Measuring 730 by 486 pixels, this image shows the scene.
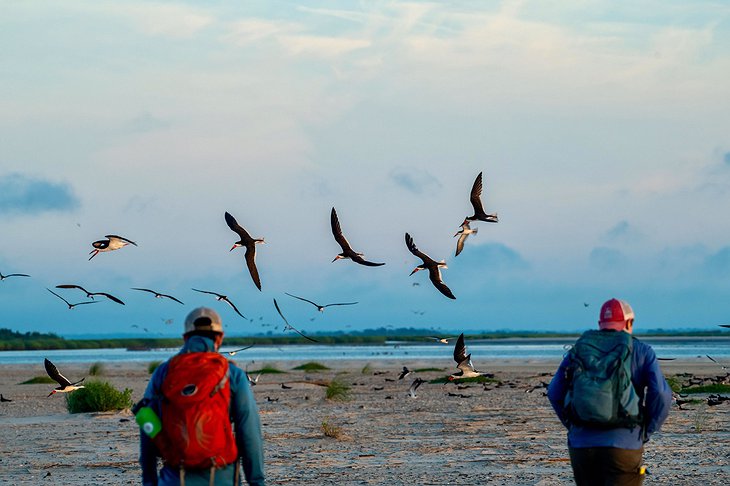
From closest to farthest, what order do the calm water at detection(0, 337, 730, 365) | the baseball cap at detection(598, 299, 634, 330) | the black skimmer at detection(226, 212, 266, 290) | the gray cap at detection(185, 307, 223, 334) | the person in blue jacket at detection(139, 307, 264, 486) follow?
the person in blue jacket at detection(139, 307, 264, 486) < the gray cap at detection(185, 307, 223, 334) < the baseball cap at detection(598, 299, 634, 330) < the black skimmer at detection(226, 212, 266, 290) < the calm water at detection(0, 337, 730, 365)

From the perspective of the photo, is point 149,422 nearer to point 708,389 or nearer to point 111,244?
point 111,244

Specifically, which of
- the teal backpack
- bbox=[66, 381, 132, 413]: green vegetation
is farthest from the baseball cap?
bbox=[66, 381, 132, 413]: green vegetation

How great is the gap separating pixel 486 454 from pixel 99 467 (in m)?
4.95

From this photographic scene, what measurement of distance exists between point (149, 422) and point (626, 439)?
9.00ft

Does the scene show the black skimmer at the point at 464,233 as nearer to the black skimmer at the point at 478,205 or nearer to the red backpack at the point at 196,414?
the black skimmer at the point at 478,205

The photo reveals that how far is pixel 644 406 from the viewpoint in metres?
7.01

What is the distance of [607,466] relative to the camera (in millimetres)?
6867

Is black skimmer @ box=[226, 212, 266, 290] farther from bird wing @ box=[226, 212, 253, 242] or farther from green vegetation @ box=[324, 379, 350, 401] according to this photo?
green vegetation @ box=[324, 379, 350, 401]

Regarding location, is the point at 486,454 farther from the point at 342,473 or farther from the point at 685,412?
the point at 685,412

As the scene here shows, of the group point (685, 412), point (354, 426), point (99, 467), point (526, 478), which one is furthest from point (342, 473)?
point (685, 412)

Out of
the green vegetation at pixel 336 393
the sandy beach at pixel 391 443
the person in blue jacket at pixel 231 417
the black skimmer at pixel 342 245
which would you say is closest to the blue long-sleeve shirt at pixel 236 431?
the person in blue jacket at pixel 231 417

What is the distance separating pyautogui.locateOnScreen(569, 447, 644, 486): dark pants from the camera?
6855mm

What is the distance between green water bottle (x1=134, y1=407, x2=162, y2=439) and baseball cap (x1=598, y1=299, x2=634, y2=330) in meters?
2.74

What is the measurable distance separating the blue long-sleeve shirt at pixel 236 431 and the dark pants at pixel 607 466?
1.98 metres
